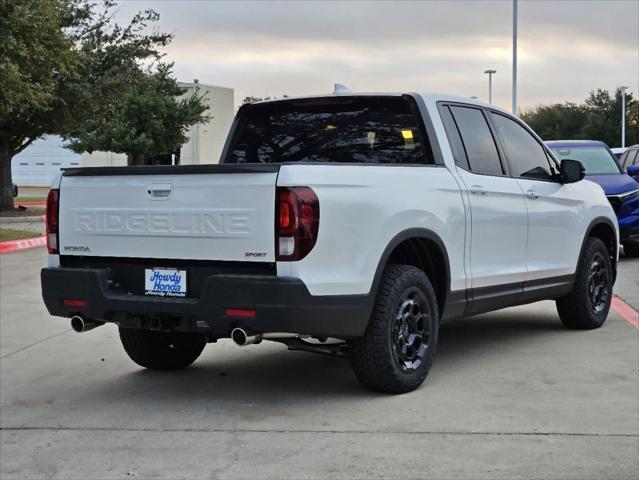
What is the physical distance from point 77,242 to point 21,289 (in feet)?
21.1

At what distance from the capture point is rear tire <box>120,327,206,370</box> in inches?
273

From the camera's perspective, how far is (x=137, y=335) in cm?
694

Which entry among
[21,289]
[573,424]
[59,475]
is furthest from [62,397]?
[21,289]

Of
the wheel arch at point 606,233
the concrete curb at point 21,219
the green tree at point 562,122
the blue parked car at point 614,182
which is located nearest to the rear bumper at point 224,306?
the wheel arch at point 606,233

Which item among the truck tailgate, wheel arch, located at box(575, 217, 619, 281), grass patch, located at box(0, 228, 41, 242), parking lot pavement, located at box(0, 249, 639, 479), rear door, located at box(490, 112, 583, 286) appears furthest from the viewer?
grass patch, located at box(0, 228, 41, 242)

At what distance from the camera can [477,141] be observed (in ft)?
24.2

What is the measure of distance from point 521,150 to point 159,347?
11.0ft

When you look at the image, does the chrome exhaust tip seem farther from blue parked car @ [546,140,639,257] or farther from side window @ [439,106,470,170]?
blue parked car @ [546,140,639,257]

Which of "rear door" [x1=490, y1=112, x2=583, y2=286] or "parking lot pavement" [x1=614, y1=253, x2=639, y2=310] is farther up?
"rear door" [x1=490, y1=112, x2=583, y2=286]

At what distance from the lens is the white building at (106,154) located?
77562 mm

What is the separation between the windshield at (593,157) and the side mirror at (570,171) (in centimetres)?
757

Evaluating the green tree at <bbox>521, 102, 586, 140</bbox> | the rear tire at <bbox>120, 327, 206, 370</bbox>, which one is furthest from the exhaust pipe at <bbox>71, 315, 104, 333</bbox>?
the green tree at <bbox>521, 102, 586, 140</bbox>

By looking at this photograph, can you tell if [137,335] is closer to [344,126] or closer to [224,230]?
[224,230]

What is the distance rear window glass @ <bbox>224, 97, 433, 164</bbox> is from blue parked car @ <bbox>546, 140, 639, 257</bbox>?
7522 mm
